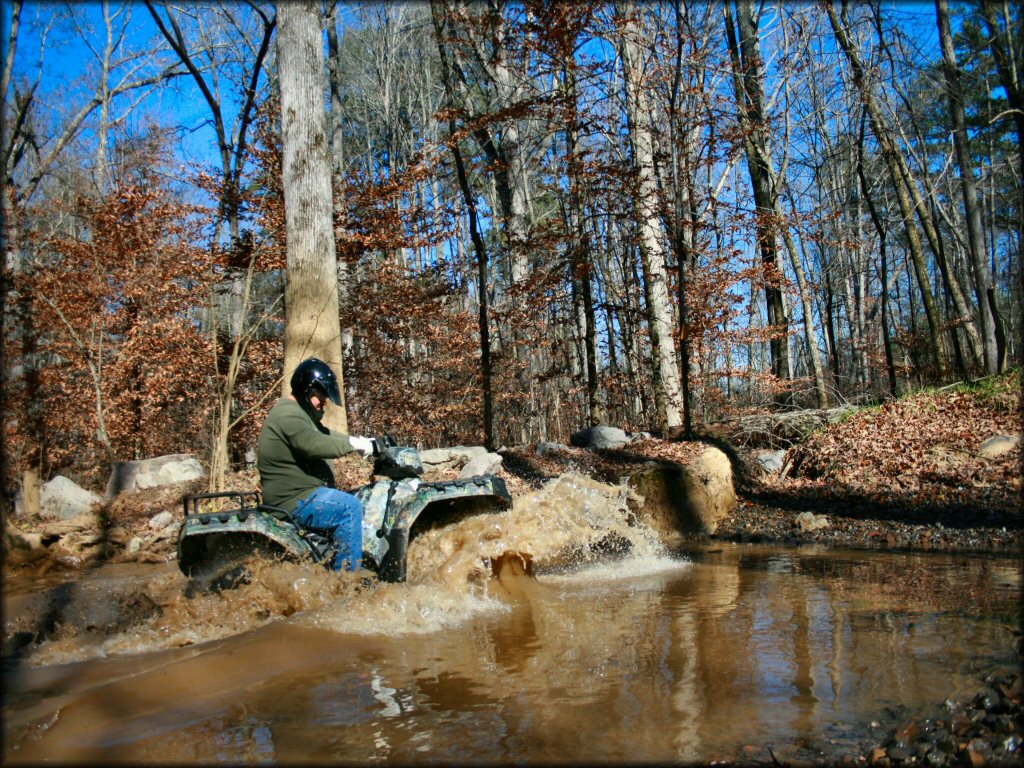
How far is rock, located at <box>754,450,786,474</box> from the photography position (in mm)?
13148

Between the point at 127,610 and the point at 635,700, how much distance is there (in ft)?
17.9

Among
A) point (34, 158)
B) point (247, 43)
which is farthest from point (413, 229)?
point (34, 158)

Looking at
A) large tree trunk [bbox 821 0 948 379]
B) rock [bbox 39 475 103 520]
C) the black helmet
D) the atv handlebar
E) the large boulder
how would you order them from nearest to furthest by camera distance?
the atv handlebar → the black helmet → the large boulder → rock [bbox 39 475 103 520] → large tree trunk [bbox 821 0 948 379]

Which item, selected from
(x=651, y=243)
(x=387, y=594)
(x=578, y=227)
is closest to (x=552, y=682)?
(x=387, y=594)

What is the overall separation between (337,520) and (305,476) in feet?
1.42

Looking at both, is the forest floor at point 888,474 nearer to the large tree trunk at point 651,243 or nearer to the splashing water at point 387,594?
the large tree trunk at point 651,243

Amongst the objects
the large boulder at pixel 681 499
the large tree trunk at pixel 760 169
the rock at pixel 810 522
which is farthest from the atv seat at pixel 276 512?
the large tree trunk at pixel 760 169

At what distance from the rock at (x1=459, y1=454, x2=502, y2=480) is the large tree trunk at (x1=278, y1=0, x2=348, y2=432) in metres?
2.65

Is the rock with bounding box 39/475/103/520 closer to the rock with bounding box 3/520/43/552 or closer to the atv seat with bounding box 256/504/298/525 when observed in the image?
the rock with bounding box 3/520/43/552

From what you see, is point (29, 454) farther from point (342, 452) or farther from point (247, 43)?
point (247, 43)

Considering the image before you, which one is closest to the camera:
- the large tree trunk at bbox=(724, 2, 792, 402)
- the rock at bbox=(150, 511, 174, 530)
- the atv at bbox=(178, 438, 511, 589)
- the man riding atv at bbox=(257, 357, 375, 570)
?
the atv at bbox=(178, 438, 511, 589)

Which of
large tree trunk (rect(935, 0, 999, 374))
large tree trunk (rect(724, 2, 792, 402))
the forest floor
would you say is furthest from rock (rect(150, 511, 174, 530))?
large tree trunk (rect(935, 0, 999, 374))

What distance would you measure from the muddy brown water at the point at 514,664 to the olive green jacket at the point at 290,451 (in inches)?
24.4

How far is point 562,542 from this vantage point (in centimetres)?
760
